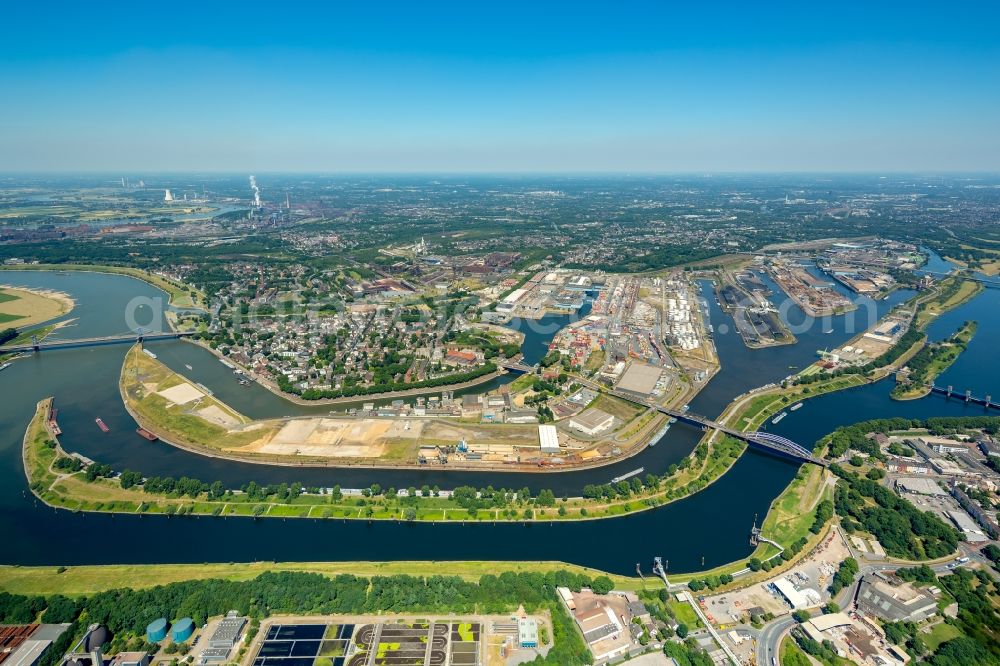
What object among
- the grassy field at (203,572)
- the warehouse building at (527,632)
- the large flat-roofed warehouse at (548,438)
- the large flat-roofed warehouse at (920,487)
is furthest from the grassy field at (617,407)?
the warehouse building at (527,632)

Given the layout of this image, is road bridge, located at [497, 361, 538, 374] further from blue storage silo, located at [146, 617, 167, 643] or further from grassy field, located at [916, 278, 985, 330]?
grassy field, located at [916, 278, 985, 330]

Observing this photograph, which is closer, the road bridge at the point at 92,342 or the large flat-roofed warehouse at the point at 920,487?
the large flat-roofed warehouse at the point at 920,487

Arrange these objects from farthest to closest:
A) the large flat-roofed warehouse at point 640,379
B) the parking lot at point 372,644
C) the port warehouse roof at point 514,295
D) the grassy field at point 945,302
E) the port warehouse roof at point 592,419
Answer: the port warehouse roof at point 514,295
the grassy field at point 945,302
the large flat-roofed warehouse at point 640,379
the port warehouse roof at point 592,419
the parking lot at point 372,644

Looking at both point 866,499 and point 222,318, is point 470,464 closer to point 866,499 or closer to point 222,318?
point 866,499

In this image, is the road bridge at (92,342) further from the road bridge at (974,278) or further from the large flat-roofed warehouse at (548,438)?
the road bridge at (974,278)

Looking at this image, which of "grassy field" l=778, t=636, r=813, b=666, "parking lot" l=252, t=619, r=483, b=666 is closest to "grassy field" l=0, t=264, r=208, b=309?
"parking lot" l=252, t=619, r=483, b=666
